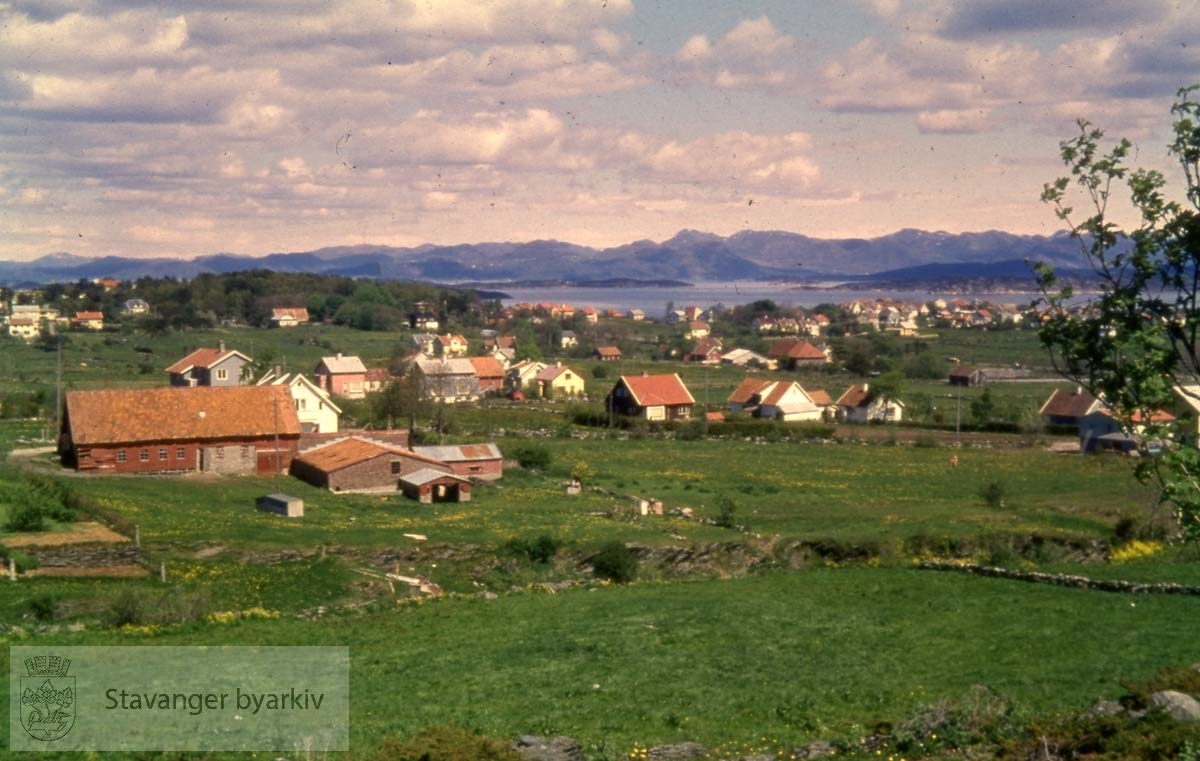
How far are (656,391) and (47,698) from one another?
236 ft

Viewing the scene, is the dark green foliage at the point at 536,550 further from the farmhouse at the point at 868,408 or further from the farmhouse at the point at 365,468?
the farmhouse at the point at 868,408

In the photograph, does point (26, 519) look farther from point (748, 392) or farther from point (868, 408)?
point (868, 408)

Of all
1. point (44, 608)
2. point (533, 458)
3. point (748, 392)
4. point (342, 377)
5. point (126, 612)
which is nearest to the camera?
point (126, 612)

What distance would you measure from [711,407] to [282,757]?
273 ft

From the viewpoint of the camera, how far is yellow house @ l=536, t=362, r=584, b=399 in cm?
10333

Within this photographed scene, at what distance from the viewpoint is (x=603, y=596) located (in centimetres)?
2734

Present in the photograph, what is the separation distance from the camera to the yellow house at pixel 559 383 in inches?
4068

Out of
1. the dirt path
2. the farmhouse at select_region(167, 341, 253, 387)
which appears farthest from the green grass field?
the farmhouse at select_region(167, 341, 253, 387)

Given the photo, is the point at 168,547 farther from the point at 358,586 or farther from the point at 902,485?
the point at 902,485

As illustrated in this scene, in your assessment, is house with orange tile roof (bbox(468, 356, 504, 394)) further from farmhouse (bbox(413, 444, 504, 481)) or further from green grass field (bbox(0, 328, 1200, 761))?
farmhouse (bbox(413, 444, 504, 481))

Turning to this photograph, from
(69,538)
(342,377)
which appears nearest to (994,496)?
(69,538)

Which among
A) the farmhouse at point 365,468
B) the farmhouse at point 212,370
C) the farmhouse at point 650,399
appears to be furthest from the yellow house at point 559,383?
the farmhouse at point 365,468

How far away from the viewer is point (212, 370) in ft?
279

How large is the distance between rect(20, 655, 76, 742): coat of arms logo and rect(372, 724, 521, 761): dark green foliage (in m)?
5.02
